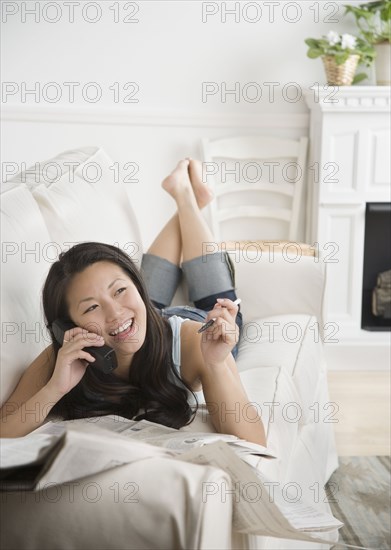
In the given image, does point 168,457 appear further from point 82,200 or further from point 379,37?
point 379,37

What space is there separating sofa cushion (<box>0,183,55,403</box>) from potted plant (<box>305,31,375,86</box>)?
2.02 m

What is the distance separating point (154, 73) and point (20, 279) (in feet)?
7.72

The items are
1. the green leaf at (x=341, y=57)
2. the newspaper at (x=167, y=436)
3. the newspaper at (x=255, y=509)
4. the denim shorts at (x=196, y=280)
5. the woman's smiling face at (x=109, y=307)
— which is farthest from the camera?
the green leaf at (x=341, y=57)

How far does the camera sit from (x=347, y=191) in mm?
3543

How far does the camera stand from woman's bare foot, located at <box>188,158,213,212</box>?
2.66m

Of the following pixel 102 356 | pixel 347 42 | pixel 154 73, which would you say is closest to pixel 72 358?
pixel 102 356

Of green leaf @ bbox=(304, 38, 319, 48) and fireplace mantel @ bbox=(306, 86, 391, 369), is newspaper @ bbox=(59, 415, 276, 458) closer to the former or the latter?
fireplace mantel @ bbox=(306, 86, 391, 369)

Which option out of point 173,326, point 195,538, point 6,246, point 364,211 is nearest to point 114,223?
point 173,326

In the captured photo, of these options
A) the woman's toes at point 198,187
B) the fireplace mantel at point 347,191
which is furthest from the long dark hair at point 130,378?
the fireplace mantel at point 347,191

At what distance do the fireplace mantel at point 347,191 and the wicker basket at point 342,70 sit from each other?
0.08 m

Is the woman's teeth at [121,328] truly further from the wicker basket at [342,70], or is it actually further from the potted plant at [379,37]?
the potted plant at [379,37]

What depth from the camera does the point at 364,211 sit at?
3551 millimetres

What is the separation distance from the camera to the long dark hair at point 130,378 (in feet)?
5.22

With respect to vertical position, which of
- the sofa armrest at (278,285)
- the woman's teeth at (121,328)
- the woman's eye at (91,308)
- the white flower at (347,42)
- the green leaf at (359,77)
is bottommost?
the sofa armrest at (278,285)
